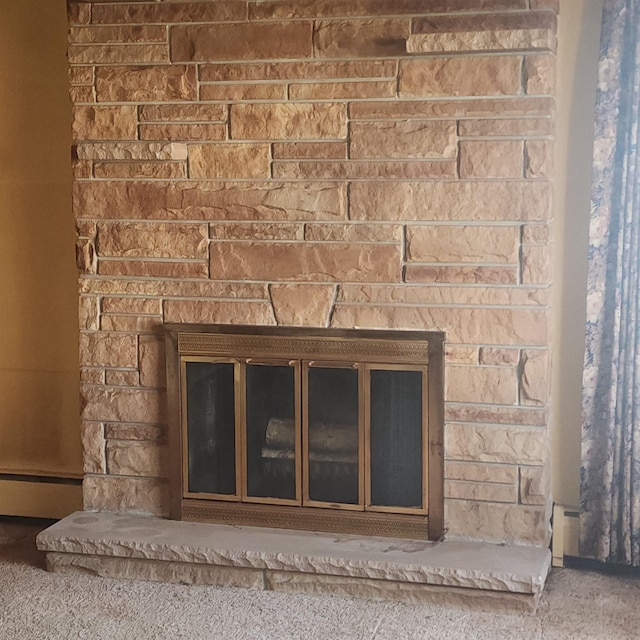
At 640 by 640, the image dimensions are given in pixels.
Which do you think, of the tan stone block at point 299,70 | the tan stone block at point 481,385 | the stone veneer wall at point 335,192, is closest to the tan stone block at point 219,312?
the stone veneer wall at point 335,192

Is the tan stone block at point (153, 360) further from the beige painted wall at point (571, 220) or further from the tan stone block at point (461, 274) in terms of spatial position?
A: the beige painted wall at point (571, 220)

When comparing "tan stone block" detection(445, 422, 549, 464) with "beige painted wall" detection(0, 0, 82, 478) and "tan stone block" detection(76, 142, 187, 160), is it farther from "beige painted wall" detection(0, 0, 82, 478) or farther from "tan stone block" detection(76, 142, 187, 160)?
"beige painted wall" detection(0, 0, 82, 478)

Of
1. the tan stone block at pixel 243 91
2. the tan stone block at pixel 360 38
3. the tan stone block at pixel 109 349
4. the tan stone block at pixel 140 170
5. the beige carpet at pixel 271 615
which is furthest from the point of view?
the tan stone block at pixel 109 349

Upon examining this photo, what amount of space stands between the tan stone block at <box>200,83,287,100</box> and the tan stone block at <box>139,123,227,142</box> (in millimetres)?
96

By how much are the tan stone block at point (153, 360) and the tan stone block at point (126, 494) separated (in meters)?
0.36

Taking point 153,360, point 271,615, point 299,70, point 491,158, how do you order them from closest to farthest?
point 271,615, point 491,158, point 299,70, point 153,360

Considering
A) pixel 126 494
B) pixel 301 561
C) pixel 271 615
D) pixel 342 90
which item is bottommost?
pixel 271 615

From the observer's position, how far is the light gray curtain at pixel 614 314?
3.16 metres

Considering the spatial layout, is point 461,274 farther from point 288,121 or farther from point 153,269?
point 153,269

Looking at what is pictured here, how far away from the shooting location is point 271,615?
305 cm

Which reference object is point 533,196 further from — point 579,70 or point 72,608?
point 72,608

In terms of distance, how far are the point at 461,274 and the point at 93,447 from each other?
1460mm

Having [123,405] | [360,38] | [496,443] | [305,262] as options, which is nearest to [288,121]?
[360,38]

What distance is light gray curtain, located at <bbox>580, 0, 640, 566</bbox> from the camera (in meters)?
3.16
